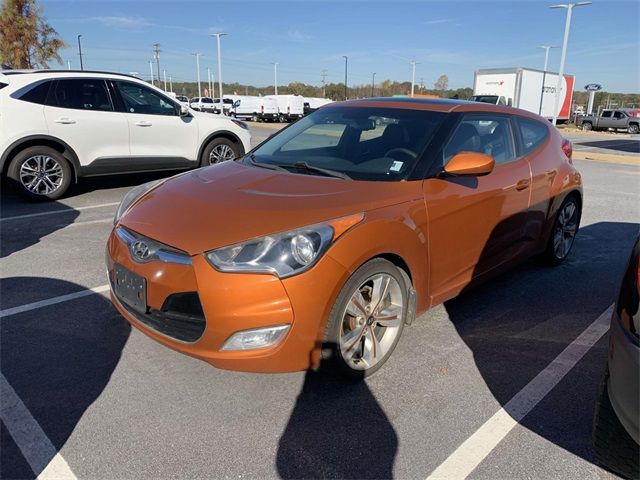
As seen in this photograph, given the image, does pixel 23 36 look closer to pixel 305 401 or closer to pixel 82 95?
pixel 82 95

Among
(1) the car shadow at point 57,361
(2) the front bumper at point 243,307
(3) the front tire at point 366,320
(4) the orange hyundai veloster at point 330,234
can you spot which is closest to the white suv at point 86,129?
(1) the car shadow at point 57,361

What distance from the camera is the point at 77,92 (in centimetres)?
721

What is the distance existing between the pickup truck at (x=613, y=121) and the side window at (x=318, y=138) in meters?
42.1

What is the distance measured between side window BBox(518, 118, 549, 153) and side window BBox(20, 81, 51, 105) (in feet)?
20.8

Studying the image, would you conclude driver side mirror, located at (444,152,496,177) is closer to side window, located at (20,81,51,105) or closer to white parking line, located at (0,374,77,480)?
white parking line, located at (0,374,77,480)

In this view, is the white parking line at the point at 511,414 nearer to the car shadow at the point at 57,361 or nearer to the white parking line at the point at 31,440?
the white parking line at the point at 31,440

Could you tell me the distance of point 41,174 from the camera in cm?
705

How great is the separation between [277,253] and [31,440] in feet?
4.88

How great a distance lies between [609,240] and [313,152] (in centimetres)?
439

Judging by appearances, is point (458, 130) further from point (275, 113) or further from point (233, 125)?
point (275, 113)

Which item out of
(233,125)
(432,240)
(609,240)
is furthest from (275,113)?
(432,240)

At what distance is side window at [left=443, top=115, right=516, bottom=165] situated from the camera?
3.53 m

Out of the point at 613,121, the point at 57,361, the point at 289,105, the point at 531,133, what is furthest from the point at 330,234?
the point at 613,121

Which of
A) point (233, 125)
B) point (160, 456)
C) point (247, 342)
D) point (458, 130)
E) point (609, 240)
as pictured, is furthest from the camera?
point (233, 125)
